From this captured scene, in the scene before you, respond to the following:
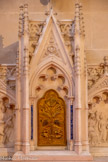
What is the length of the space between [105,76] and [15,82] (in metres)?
2.23

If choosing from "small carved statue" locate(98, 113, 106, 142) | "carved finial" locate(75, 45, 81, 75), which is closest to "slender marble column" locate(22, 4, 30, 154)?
"carved finial" locate(75, 45, 81, 75)

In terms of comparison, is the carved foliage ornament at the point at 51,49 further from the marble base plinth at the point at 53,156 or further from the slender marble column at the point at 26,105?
the marble base plinth at the point at 53,156

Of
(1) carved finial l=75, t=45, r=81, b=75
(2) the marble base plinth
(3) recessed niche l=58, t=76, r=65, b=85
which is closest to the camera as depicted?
(2) the marble base plinth

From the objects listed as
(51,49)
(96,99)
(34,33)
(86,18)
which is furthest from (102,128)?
(86,18)

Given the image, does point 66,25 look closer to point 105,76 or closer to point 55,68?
point 55,68

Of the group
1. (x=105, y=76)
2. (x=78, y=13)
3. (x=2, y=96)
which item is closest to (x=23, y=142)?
(x=2, y=96)

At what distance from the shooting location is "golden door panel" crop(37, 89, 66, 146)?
6988 millimetres

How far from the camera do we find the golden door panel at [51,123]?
6.99m

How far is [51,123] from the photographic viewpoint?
276 inches

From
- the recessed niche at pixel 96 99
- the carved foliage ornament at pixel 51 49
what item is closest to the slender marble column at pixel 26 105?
the carved foliage ornament at pixel 51 49

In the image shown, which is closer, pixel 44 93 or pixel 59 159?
pixel 59 159

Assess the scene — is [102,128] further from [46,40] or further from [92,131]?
[46,40]

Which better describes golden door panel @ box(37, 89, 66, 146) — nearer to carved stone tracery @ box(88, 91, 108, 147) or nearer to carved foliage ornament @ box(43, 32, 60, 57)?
carved stone tracery @ box(88, 91, 108, 147)

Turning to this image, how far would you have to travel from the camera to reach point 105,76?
7477mm
